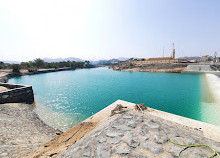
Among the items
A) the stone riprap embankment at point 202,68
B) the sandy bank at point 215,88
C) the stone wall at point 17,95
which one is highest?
the stone riprap embankment at point 202,68

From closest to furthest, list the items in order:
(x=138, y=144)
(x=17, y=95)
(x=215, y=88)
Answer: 1. (x=138, y=144)
2. (x=17, y=95)
3. (x=215, y=88)

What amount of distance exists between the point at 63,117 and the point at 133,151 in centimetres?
968

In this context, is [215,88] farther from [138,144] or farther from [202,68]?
[202,68]

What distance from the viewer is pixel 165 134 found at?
367cm

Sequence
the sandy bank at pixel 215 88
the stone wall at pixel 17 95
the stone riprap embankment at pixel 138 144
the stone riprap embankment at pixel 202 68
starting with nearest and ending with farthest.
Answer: the stone riprap embankment at pixel 138 144 < the stone wall at pixel 17 95 < the sandy bank at pixel 215 88 < the stone riprap embankment at pixel 202 68

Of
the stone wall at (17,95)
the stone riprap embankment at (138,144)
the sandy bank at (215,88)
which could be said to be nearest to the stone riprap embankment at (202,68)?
the sandy bank at (215,88)

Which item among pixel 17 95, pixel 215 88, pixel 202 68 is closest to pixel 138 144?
pixel 17 95

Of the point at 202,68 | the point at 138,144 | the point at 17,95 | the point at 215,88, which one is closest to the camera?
the point at 138,144

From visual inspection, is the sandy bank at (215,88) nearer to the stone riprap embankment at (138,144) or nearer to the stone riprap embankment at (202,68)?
the stone riprap embankment at (138,144)

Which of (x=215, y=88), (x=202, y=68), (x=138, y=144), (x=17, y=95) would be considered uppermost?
(x=202, y=68)

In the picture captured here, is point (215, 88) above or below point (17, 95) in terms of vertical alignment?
below

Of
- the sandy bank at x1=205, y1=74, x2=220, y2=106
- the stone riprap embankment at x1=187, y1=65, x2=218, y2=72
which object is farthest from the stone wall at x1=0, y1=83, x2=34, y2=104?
the stone riprap embankment at x1=187, y1=65, x2=218, y2=72

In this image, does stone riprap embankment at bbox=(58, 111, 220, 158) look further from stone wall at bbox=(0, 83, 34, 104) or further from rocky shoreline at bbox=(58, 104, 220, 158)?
stone wall at bbox=(0, 83, 34, 104)

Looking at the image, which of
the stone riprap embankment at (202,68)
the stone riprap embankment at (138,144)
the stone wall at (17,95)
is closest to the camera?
the stone riprap embankment at (138,144)
